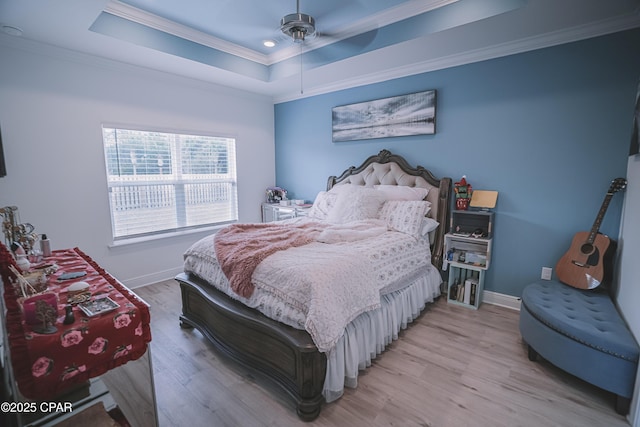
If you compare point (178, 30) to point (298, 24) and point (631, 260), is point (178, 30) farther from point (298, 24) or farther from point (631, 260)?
point (631, 260)

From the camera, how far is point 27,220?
2.93 meters

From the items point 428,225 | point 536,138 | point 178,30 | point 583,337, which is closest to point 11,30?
point 178,30

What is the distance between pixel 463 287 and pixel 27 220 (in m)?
4.42

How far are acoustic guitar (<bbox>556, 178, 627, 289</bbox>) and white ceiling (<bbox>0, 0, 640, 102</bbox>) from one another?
1447 millimetres

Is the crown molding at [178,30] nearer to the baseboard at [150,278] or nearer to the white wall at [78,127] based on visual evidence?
the white wall at [78,127]

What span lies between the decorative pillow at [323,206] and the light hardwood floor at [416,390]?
170 centimetres

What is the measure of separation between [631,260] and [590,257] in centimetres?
43

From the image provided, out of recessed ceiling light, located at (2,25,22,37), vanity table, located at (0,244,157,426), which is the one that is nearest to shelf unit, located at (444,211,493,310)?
vanity table, located at (0,244,157,426)

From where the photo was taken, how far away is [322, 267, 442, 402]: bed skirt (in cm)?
183

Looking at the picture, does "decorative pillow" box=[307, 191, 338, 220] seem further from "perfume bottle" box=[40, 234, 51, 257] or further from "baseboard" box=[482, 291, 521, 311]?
"perfume bottle" box=[40, 234, 51, 257]

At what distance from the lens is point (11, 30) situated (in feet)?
8.38

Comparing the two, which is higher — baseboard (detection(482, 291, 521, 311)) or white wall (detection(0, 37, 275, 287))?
white wall (detection(0, 37, 275, 287))

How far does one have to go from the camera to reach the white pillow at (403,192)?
3348 millimetres

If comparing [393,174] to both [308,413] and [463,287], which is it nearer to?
[463,287]
